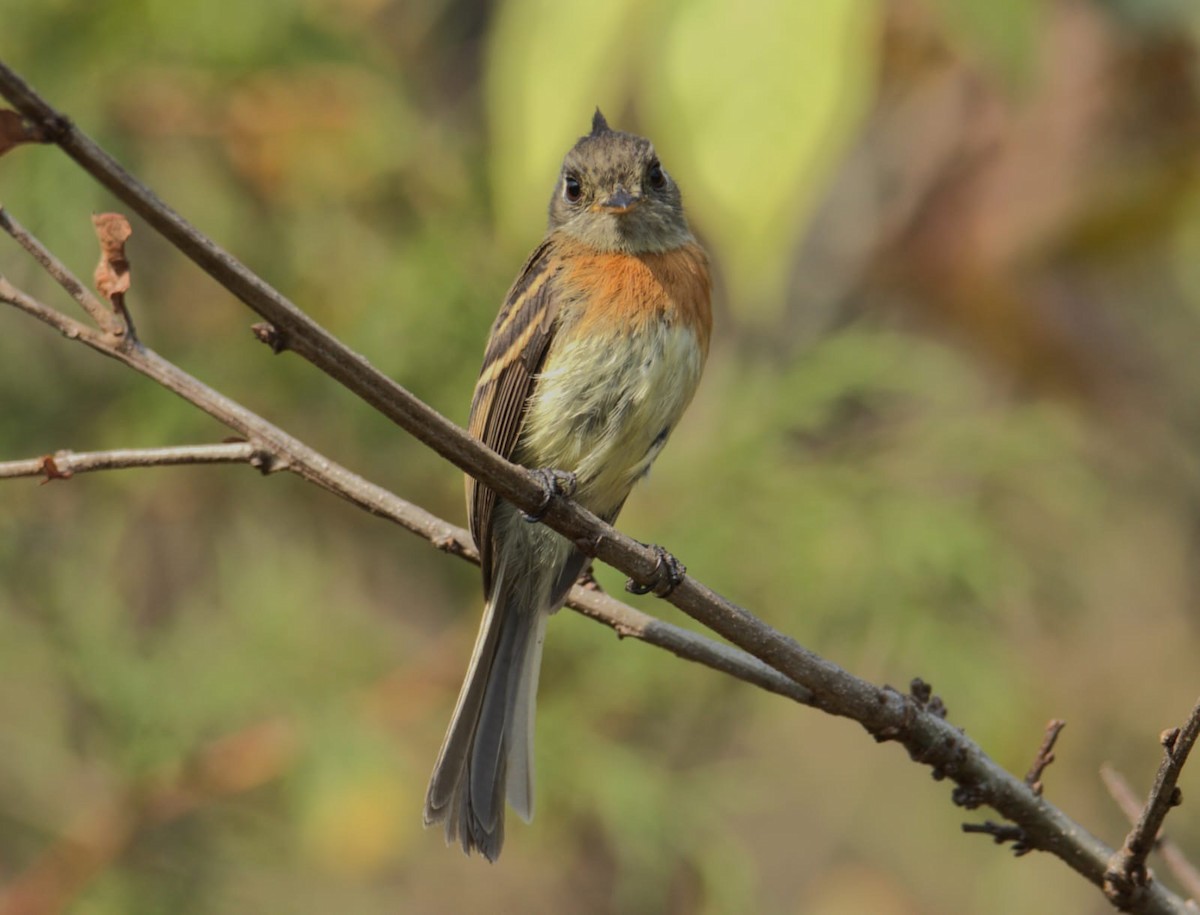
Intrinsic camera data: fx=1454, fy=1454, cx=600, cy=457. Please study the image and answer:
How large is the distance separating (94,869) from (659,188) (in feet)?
8.69

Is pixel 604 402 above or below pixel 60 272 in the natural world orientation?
above

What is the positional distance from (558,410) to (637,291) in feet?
1.04

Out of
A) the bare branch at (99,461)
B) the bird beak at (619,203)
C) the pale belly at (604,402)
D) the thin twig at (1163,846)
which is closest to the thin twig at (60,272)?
the bare branch at (99,461)

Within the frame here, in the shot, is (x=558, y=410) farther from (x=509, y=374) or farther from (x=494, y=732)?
(x=494, y=732)

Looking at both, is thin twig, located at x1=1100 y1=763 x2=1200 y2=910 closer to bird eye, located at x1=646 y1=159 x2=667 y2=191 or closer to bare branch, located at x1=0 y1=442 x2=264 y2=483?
bare branch, located at x1=0 y1=442 x2=264 y2=483

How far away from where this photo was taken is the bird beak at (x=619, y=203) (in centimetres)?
311

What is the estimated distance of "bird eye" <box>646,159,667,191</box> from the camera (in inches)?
133

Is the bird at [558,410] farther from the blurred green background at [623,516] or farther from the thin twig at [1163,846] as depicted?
the thin twig at [1163,846]

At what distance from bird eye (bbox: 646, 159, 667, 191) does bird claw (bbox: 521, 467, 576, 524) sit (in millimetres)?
832

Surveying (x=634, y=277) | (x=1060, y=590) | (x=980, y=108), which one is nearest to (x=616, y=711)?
(x=1060, y=590)

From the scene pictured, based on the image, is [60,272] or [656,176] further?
[656,176]

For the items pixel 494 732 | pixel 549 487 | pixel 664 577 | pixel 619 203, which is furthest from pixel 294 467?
pixel 619 203

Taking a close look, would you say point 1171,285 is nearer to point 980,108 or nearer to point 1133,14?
point 980,108

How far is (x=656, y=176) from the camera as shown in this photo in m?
3.40
